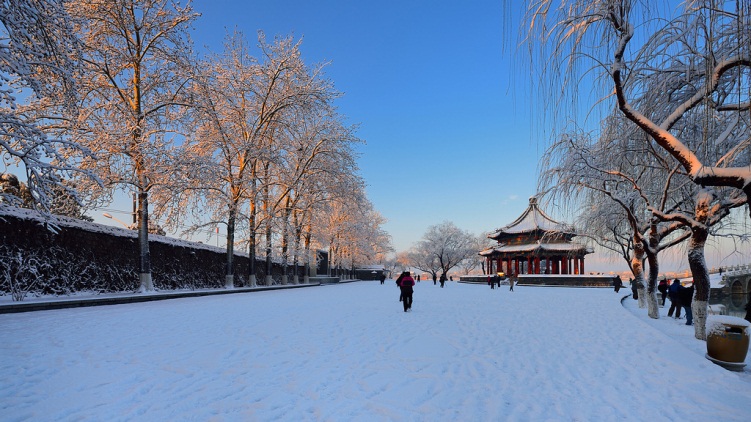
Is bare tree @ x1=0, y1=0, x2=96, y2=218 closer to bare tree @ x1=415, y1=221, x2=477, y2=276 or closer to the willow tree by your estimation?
the willow tree

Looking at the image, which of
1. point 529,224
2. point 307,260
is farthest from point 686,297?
point 529,224

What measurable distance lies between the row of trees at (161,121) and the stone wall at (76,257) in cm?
123

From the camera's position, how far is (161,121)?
19.5 m

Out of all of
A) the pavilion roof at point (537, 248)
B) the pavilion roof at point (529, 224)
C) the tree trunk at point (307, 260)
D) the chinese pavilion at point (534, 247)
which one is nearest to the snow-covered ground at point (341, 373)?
the tree trunk at point (307, 260)

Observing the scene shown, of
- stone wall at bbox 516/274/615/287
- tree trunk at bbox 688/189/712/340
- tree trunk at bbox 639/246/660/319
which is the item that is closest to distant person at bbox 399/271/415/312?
tree trunk at bbox 688/189/712/340

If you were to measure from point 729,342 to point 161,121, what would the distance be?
21432 millimetres

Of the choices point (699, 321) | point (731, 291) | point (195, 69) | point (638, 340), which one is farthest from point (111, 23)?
point (731, 291)

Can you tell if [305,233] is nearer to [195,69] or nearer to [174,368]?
[195,69]

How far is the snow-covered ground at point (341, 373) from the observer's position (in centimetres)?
454

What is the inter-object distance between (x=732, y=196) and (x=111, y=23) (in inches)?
890

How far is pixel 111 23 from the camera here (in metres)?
17.5

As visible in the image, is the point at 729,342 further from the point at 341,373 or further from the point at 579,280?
the point at 579,280

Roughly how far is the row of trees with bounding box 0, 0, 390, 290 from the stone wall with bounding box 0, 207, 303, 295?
4.03 feet

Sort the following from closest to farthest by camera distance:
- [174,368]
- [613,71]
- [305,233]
→ [174,368] < [613,71] < [305,233]
